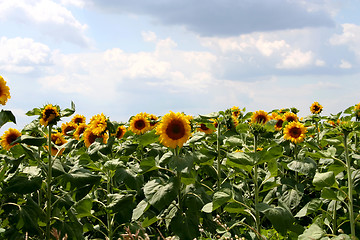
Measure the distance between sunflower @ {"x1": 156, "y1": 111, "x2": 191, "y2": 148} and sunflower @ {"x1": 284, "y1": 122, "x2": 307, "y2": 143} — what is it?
6.86ft

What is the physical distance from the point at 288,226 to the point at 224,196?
2.21 ft

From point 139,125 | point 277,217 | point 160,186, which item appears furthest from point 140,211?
point 139,125

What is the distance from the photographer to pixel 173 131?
416cm

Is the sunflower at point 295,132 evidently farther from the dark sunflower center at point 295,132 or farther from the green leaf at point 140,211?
the green leaf at point 140,211

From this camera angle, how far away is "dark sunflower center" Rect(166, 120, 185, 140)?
4152mm

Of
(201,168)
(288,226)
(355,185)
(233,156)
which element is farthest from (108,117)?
(355,185)

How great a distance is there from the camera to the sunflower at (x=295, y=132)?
5730mm

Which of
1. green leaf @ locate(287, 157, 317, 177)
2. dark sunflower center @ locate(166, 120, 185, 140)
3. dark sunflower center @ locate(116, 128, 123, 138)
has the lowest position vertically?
green leaf @ locate(287, 157, 317, 177)

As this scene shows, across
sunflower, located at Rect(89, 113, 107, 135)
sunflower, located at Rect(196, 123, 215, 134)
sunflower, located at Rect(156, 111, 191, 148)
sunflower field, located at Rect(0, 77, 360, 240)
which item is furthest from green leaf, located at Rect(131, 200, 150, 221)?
sunflower, located at Rect(196, 123, 215, 134)

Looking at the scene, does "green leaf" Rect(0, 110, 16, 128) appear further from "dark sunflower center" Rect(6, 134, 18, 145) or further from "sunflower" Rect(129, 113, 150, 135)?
"sunflower" Rect(129, 113, 150, 135)

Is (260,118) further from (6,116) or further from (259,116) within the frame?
(6,116)

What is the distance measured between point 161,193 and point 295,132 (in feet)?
8.37

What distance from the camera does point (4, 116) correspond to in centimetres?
388

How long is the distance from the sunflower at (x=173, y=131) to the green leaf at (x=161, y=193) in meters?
0.37
